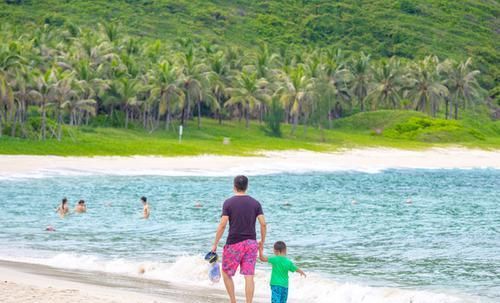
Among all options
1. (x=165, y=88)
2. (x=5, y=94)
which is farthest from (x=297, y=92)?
(x=5, y=94)

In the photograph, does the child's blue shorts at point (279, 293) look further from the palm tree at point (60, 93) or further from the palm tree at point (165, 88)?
the palm tree at point (165, 88)

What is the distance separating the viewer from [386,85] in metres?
132

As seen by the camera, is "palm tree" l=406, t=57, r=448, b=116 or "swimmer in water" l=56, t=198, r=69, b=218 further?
"palm tree" l=406, t=57, r=448, b=116

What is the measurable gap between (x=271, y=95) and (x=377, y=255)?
83047 mm

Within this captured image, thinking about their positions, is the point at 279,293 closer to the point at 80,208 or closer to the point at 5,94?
the point at 80,208

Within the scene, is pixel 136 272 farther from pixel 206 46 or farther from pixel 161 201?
pixel 206 46

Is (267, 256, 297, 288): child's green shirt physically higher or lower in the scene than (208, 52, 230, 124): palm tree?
lower

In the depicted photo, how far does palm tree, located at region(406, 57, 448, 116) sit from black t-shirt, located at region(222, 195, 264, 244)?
387 feet

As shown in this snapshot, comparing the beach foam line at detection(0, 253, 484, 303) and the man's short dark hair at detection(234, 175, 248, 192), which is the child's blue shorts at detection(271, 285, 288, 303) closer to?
the man's short dark hair at detection(234, 175, 248, 192)

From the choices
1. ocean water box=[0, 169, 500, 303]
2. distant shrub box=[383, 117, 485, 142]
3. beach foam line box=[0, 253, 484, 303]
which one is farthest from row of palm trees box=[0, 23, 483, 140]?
beach foam line box=[0, 253, 484, 303]

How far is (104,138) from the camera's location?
8275cm

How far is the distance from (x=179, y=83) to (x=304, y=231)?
62025mm

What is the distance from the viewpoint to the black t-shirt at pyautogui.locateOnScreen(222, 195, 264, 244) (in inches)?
625

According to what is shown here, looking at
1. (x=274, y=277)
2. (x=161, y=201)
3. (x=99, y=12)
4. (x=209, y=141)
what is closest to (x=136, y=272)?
(x=274, y=277)
